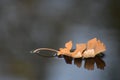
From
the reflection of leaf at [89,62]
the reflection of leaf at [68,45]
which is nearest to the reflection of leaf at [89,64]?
the reflection of leaf at [89,62]

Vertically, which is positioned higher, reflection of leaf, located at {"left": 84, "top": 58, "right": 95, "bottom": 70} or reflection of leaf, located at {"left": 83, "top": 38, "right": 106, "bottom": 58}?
reflection of leaf, located at {"left": 83, "top": 38, "right": 106, "bottom": 58}

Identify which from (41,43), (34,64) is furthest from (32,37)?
(34,64)

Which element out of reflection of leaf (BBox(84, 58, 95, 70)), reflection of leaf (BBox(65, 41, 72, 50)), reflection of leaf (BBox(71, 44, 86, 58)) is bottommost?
Answer: reflection of leaf (BBox(84, 58, 95, 70))

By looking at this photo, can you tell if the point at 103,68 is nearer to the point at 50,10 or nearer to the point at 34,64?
the point at 34,64

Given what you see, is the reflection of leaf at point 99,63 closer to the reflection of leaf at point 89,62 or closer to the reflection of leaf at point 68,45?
the reflection of leaf at point 89,62

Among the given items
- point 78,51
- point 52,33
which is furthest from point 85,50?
point 52,33

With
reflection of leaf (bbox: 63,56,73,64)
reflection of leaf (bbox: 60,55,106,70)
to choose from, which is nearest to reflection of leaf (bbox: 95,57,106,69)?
reflection of leaf (bbox: 60,55,106,70)

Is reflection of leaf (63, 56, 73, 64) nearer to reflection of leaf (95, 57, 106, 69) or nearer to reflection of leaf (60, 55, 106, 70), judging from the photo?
reflection of leaf (60, 55, 106, 70)

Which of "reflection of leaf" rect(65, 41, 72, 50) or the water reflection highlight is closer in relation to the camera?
the water reflection highlight

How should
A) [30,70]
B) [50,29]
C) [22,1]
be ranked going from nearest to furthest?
[30,70], [50,29], [22,1]
